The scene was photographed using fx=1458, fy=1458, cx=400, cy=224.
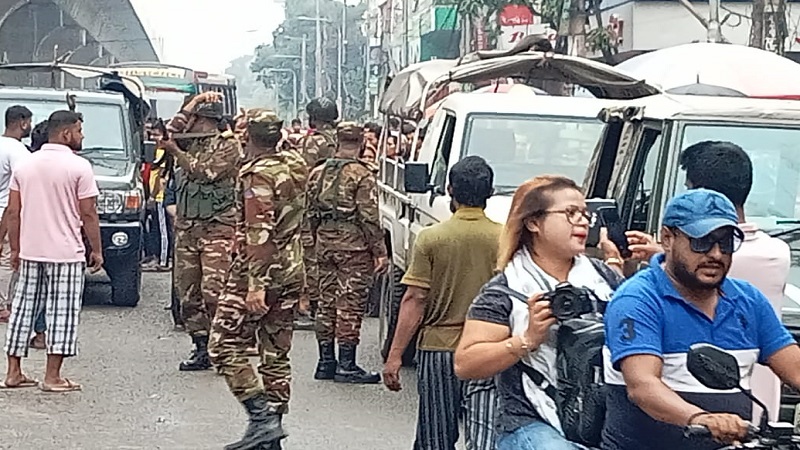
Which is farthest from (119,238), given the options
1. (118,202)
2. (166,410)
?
(166,410)

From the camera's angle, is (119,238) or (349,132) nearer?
(349,132)

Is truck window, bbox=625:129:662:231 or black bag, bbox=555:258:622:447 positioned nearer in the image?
black bag, bbox=555:258:622:447

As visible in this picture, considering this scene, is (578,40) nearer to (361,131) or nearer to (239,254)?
(361,131)

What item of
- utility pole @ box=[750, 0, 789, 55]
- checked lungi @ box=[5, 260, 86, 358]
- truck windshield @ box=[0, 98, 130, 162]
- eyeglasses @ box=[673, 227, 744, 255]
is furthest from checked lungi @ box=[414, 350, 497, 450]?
utility pole @ box=[750, 0, 789, 55]

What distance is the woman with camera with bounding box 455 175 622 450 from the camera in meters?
4.45

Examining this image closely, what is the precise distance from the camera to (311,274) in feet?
37.8

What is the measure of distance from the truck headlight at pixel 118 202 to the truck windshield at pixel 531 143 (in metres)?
5.07

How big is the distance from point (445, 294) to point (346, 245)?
3845mm

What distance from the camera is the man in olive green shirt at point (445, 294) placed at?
6.36 metres

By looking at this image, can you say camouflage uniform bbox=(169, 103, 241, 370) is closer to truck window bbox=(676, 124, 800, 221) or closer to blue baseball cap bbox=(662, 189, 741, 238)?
truck window bbox=(676, 124, 800, 221)

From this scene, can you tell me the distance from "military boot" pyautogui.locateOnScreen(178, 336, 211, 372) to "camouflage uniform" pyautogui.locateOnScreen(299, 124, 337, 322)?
0.98 m

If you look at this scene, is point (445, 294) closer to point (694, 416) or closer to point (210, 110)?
point (694, 416)

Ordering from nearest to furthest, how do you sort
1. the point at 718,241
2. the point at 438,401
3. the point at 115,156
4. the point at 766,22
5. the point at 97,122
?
the point at 718,241 → the point at 438,401 → the point at 115,156 → the point at 97,122 → the point at 766,22

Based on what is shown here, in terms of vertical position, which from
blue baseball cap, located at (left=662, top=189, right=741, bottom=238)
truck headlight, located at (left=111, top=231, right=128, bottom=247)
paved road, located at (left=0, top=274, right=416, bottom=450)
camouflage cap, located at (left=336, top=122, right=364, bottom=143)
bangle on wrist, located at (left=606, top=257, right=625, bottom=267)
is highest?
blue baseball cap, located at (left=662, top=189, right=741, bottom=238)
